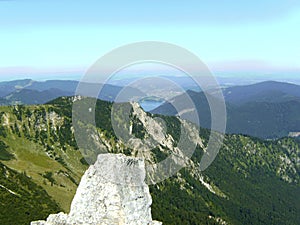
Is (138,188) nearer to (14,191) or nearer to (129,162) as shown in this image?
(129,162)

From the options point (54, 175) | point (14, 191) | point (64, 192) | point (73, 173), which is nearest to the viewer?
point (14, 191)

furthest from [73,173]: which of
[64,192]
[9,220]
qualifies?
[9,220]

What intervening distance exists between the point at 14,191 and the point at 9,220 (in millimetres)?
27705

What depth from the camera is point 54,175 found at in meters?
164

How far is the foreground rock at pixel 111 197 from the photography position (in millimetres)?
51000

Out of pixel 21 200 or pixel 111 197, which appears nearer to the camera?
pixel 111 197

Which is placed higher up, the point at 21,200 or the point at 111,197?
the point at 111,197

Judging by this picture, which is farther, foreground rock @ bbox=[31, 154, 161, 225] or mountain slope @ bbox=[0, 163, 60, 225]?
mountain slope @ bbox=[0, 163, 60, 225]

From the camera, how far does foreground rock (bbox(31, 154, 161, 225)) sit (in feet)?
167

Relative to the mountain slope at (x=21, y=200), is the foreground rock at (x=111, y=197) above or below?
above

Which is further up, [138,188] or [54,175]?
[138,188]

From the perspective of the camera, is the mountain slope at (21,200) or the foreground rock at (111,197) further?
the mountain slope at (21,200)

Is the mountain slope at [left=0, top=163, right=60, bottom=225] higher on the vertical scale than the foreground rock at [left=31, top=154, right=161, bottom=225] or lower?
lower

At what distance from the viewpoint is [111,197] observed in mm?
51375
